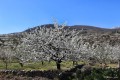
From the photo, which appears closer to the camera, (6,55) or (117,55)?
(117,55)

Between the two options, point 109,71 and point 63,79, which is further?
point 63,79

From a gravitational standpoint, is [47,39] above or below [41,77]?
above

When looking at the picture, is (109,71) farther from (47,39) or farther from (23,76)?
(47,39)

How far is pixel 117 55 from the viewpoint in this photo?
89.8 m

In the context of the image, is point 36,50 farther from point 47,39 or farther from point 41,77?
point 41,77

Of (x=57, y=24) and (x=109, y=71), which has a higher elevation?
(x=57, y=24)

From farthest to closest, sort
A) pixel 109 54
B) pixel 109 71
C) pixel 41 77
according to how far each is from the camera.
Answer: pixel 109 54 < pixel 41 77 < pixel 109 71

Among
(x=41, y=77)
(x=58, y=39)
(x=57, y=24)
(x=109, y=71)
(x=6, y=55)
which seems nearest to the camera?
(x=109, y=71)

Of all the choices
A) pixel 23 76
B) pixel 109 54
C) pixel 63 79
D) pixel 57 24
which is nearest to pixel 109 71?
pixel 63 79

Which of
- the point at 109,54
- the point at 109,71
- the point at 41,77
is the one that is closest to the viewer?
the point at 109,71

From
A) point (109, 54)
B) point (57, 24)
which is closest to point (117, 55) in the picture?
point (109, 54)

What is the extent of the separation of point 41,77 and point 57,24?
19.8 m

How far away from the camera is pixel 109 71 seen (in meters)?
22.2

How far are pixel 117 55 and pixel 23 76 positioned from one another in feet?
221
